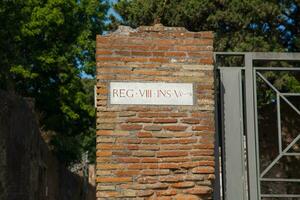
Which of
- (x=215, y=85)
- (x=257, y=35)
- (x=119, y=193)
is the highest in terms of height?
(x=257, y=35)

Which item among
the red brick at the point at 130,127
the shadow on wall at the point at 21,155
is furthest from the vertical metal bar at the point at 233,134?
the shadow on wall at the point at 21,155

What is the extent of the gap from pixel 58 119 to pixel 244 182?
18.4 m

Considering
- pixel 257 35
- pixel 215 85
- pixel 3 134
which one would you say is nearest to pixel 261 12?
pixel 257 35

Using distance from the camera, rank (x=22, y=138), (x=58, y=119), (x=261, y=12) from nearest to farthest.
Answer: (x=22, y=138)
(x=261, y=12)
(x=58, y=119)

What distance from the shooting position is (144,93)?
634 cm

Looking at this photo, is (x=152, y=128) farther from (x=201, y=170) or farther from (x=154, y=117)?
(x=201, y=170)

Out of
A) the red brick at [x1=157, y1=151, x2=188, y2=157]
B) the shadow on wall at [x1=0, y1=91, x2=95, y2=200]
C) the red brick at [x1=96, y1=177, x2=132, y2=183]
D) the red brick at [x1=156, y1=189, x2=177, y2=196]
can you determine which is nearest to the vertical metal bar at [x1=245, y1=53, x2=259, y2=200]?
the red brick at [x1=157, y1=151, x2=188, y2=157]

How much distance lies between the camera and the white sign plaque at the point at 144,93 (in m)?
6.33

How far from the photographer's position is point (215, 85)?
22.4ft

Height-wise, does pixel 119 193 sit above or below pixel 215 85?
below

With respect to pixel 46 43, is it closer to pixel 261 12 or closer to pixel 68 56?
pixel 68 56

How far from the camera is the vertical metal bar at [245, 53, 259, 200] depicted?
6723 millimetres

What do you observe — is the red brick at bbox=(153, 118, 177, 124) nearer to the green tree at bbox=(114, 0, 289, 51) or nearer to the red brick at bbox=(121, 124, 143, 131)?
the red brick at bbox=(121, 124, 143, 131)

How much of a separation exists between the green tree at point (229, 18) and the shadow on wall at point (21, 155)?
5565 mm
